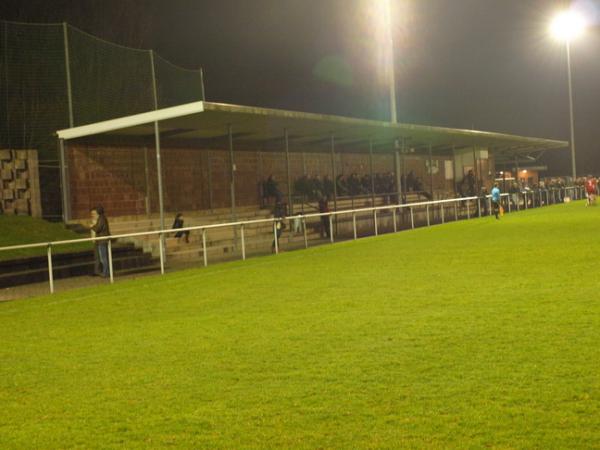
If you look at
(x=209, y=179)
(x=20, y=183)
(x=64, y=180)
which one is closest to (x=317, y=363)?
(x=64, y=180)

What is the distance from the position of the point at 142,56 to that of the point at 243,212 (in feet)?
18.2

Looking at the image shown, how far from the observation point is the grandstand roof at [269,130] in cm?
1706

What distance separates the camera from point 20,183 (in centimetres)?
1844

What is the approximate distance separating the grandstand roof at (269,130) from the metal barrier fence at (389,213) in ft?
8.72

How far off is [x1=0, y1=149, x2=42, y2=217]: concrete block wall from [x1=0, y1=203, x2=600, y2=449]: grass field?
8340 mm

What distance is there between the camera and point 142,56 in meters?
21.6

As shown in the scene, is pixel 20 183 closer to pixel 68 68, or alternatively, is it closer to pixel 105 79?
pixel 68 68

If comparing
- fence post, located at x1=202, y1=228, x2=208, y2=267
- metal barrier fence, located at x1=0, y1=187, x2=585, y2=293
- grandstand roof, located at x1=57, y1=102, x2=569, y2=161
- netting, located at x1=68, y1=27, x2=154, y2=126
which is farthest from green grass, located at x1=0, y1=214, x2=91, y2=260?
netting, located at x1=68, y1=27, x2=154, y2=126

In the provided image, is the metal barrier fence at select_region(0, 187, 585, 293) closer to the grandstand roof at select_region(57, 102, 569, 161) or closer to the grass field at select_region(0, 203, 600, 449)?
the grass field at select_region(0, 203, 600, 449)

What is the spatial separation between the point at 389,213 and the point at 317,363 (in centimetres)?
1588

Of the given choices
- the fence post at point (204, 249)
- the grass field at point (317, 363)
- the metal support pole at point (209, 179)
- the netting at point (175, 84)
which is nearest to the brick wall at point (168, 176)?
the metal support pole at point (209, 179)

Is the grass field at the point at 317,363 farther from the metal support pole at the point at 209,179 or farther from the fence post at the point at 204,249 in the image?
the metal support pole at the point at 209,179

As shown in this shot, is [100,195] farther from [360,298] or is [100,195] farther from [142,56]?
[360,298]

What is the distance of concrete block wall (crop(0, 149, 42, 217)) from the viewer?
59.3ft
